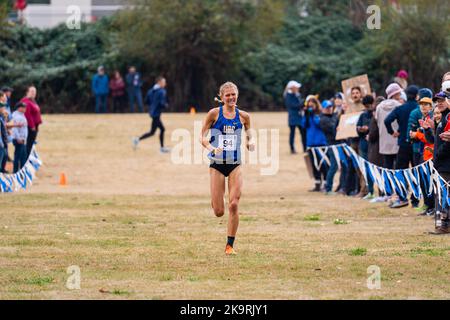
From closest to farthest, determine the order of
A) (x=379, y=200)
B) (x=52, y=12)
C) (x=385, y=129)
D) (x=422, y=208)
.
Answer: (x=422, y=208) → (x=385, y=129) → (x=379, y=200) → (x=52, y=12)

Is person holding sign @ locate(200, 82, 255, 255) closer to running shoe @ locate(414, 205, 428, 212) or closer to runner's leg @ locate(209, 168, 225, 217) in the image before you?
runner's leg @ locate(209, 168, 225, 217)

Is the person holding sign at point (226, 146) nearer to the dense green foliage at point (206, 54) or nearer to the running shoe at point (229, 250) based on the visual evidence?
the running shoe at point (229, 250)

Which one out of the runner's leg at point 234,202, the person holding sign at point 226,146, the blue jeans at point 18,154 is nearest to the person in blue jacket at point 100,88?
the blue jeans at point 18,154

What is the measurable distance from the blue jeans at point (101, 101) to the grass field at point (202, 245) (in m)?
→ 19.6

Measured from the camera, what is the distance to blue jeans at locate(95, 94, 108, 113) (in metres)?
49.4

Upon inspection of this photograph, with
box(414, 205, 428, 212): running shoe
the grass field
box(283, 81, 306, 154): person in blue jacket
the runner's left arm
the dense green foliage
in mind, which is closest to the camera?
the grass field

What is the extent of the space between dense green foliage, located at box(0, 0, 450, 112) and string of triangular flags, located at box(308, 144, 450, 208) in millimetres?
24547

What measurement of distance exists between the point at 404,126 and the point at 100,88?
29.6m

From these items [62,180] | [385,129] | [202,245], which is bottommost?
[62,180]

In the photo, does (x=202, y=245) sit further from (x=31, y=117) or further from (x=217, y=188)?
(x=31, y=117)

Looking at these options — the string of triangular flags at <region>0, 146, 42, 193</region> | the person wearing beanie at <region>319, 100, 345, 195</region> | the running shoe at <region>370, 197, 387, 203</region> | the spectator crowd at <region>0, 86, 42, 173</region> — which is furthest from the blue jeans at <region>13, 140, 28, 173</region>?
the running shoe at <region>370, 197, 387, 203</region>

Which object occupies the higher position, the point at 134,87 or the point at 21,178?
the point at 134,87

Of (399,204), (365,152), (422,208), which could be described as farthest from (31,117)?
(422,208)

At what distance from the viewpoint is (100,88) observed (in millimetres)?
48875
